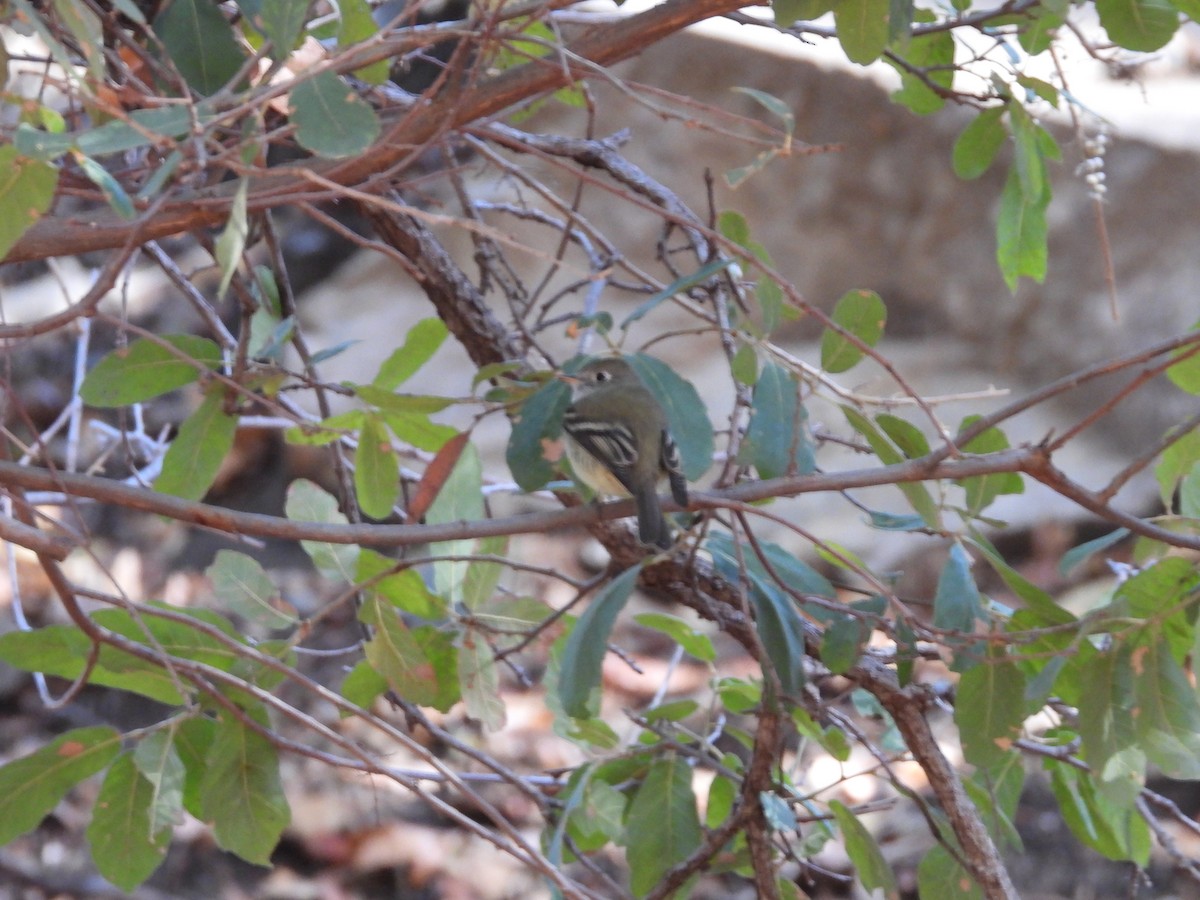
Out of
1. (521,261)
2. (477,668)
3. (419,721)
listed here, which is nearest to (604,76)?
(477,668)

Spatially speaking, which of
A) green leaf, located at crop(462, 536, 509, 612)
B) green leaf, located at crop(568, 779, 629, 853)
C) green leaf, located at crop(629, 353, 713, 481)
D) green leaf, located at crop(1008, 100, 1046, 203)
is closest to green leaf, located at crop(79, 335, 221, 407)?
green leaf, located at crop(462, 536, 509, 612)

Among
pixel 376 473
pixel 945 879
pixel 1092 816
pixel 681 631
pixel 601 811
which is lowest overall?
pixel 1092 816

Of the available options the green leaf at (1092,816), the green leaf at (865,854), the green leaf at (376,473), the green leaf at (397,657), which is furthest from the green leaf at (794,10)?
the green leaf at (1092,816)

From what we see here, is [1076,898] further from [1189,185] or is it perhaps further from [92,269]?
[92,269]

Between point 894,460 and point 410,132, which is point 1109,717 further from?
point 410,132

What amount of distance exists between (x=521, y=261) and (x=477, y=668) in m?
4.66

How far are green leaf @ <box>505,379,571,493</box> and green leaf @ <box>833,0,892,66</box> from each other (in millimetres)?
617

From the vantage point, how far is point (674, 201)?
2273mm

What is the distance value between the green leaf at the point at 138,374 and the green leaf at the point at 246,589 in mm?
310

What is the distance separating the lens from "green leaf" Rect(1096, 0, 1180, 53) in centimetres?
176

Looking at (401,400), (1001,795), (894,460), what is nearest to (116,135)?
(401,400)

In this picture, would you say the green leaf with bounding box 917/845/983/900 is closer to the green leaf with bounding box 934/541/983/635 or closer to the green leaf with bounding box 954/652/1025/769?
the green leaf with bounding box 954/652/1025/769

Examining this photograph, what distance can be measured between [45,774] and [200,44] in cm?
111

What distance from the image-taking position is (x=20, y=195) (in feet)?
4.51
